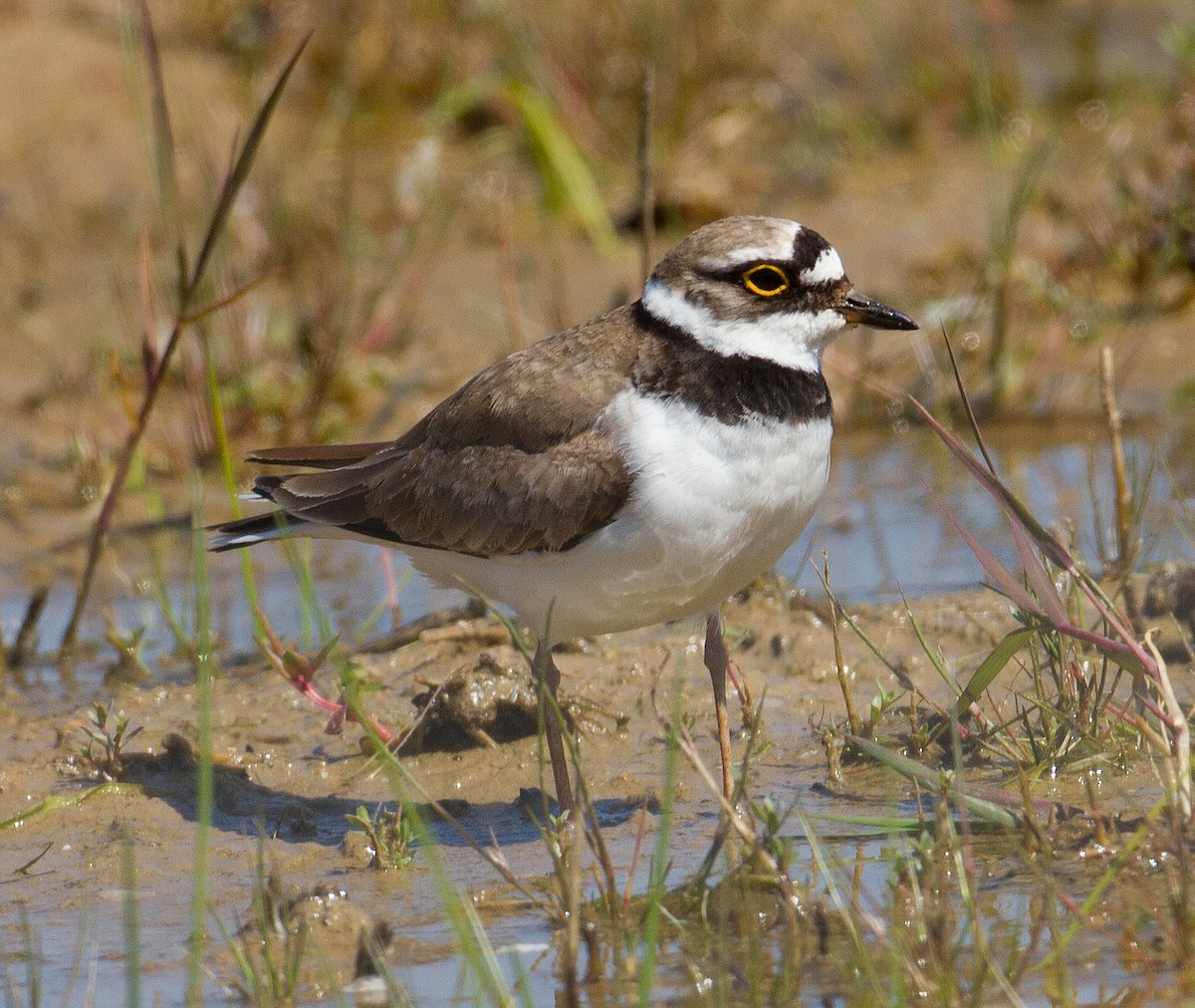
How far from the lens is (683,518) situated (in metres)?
4.36

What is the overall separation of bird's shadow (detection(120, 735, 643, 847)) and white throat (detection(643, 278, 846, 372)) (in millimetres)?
1260

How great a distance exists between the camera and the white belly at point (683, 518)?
4359 millimetres

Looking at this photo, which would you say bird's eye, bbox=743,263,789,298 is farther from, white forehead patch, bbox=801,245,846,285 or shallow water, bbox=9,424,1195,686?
shallow water, bbox=9,424,1195,686

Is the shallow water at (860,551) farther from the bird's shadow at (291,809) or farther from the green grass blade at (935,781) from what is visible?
the green grass blade at (935,781)

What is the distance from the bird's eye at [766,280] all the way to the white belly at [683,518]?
1.28 ft

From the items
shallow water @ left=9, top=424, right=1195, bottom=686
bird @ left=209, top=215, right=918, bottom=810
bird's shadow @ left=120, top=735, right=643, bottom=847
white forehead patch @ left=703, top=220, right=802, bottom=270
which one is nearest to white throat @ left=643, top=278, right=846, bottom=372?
bird @ left=209, top=215, right=918, bottom=810

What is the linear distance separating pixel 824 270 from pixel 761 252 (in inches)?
7.0

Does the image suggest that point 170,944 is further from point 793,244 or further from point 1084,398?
point 1084,398

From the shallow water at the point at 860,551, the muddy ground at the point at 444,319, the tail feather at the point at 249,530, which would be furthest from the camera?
the shallow water at the point at 860,551

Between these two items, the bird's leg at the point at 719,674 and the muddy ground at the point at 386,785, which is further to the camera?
the bird's leg at the point at 719,674

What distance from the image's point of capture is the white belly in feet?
14.3

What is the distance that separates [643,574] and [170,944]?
143cm

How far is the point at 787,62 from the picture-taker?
38.5 ft

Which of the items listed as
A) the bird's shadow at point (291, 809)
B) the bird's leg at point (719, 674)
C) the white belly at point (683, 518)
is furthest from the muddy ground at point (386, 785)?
the white belly at point (683, 518)
